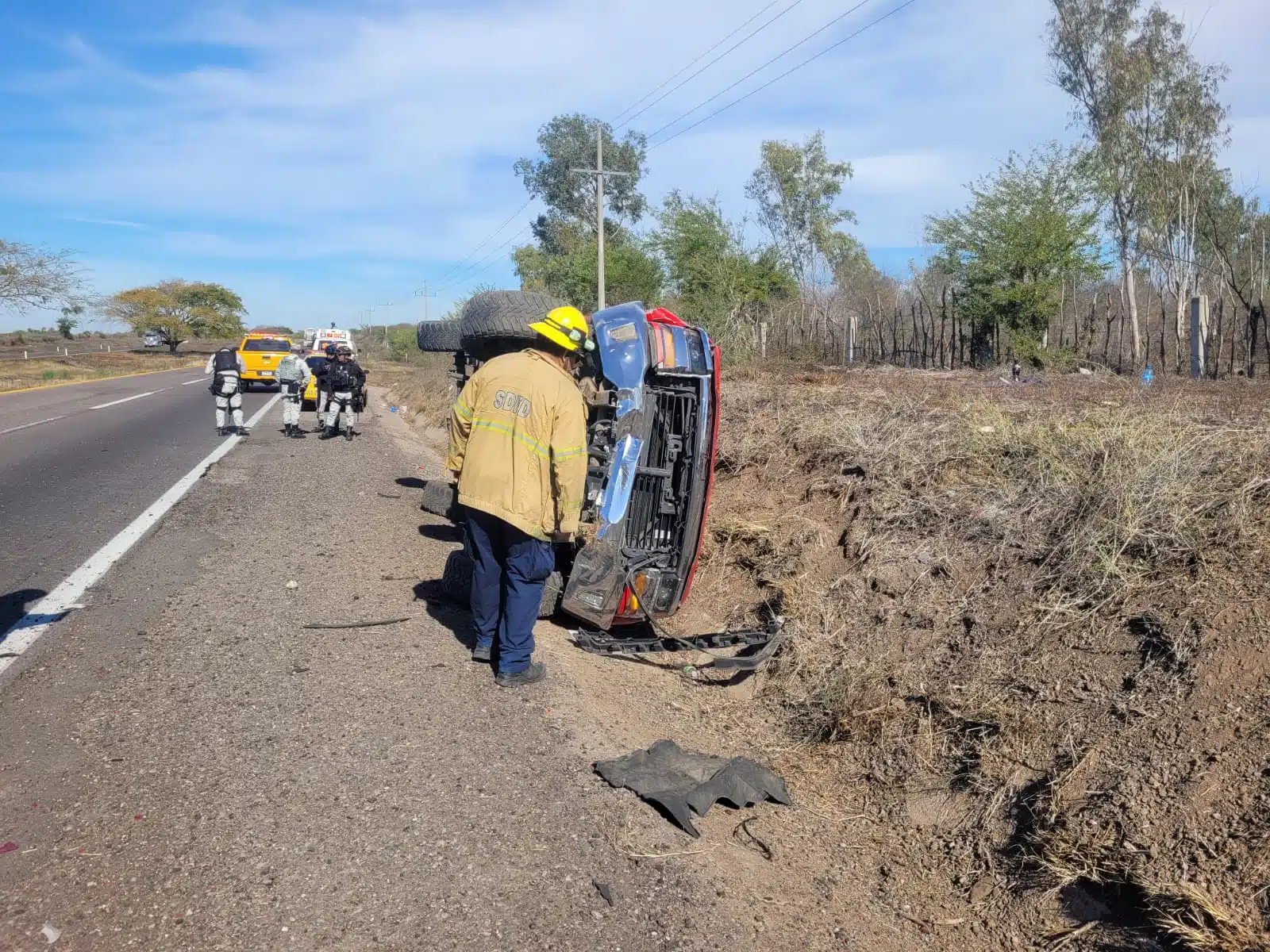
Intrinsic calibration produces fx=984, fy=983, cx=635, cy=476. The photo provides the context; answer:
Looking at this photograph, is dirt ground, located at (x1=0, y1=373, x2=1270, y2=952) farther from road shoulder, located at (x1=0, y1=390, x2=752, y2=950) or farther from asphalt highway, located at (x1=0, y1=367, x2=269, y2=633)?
asphalt highway, located at (x1=0, y1=367, x2=269, y2=633)

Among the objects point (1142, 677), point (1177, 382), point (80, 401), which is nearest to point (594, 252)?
point (80, 401)

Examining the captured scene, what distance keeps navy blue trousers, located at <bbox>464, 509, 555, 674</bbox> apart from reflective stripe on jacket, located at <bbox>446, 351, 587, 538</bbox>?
0.13 metres

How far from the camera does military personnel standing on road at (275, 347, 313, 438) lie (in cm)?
1569

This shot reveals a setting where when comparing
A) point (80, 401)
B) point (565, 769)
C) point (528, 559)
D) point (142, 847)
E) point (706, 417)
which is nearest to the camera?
point (142, 847)

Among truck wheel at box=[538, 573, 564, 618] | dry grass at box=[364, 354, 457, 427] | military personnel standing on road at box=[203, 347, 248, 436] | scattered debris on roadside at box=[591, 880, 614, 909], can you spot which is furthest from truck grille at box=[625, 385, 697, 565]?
military personnel standing on road at box=[203, 347, 248, 436]

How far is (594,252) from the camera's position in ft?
107

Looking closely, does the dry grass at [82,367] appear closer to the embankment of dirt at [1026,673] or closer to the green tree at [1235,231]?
the embankment of dirt at [1026,673]

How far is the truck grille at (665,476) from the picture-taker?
591cm

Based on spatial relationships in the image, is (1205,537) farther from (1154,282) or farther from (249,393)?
(1154,282)

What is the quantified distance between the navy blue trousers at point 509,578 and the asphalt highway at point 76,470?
8.85 feet

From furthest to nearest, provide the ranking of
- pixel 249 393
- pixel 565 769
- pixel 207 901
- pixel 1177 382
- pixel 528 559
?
pixel 249 393
pixel 1177 382
pixel 528 559
pixel 565 769
pixel 207 901

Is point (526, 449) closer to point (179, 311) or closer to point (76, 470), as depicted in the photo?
point (76, 470)

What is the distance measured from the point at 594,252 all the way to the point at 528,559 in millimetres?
28908

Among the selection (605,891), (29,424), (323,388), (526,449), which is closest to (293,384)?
(323,388)
